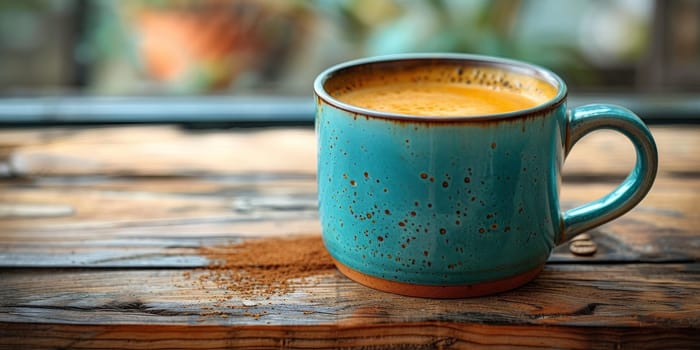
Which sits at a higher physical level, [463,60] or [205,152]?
[463,60]

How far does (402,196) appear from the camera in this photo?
557 millimetres

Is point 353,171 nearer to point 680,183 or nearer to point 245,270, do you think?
point 245,270

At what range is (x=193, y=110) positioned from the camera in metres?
1.06

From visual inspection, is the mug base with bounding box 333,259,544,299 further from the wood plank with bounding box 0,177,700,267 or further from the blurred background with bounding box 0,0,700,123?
the blurred background with bounding box 0,0,700,123

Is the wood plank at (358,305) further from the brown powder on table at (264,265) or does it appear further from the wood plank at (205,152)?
the wood plank at (205,152)

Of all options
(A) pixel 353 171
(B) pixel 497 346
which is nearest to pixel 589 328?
(B) pixel 497 346

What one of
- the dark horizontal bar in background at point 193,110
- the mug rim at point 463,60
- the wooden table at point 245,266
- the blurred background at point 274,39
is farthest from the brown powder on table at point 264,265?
the blurred background at point 274,39

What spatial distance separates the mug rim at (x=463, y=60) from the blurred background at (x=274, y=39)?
671mm

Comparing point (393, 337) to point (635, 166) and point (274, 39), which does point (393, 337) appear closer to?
point (635, 166)

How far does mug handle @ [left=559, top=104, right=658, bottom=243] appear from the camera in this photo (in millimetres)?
596

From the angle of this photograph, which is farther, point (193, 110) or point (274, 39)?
point (274, 39)

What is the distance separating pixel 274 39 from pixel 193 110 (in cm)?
41

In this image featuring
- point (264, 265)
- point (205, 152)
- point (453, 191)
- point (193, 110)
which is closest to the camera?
point (453, 191)

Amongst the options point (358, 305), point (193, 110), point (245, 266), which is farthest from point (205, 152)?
point (358, 305)
